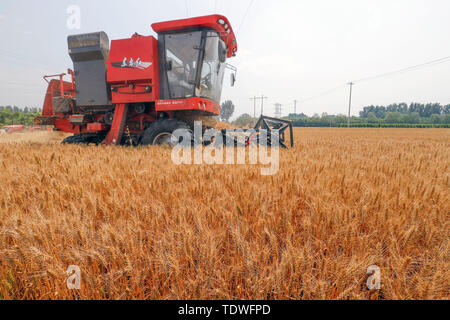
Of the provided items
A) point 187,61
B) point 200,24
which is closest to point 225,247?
point 187,61

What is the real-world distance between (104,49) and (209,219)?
18.3 feet

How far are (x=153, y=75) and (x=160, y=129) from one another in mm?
1231

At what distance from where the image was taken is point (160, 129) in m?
4.34

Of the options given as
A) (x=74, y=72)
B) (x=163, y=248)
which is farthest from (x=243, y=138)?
(x=74, y=72)

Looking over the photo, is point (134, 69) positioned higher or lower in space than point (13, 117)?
lower

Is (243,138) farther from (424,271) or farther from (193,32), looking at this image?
(424,271)

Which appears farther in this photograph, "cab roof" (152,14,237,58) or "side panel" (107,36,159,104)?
"side panel" (107,36,159,104)

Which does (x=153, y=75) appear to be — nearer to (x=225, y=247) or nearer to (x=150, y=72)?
(x=150, y=72)

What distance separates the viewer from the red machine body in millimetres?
4262

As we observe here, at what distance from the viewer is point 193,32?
14.0 ft
